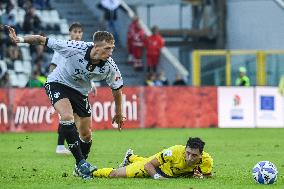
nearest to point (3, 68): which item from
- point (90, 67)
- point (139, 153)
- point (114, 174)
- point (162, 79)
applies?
point (162, 79)

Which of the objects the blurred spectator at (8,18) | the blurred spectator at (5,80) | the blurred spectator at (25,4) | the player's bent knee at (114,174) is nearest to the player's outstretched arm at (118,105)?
the player's bent knee at (114,174)

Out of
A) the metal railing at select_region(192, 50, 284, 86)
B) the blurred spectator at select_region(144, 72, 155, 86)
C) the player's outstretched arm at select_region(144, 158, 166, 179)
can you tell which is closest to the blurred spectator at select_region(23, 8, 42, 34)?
the blurred spectator at select_region(144, 72, 155, 86)

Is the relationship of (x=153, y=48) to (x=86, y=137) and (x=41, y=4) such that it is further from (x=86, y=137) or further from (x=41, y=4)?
(x=86, y=137)

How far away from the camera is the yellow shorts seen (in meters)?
14.2

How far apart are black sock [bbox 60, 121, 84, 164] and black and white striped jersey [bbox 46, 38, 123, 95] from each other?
844 mm

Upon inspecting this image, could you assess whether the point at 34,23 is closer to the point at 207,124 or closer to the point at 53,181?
the point at 207,124

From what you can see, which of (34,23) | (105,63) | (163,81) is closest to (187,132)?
(163,81)

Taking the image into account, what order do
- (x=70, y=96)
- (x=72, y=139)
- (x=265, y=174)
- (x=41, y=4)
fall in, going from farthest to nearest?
(x=41, y=4)
(x=70, y=96)
(x=72, y=139)
(x=265, y=174)

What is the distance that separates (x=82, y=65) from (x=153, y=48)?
20.2 metres

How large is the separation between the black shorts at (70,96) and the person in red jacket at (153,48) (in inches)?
746

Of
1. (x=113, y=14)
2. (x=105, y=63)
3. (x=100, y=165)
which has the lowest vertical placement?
(x=100, y=165)

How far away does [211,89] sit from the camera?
31.8 m

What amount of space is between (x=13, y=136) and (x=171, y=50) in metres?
13.4

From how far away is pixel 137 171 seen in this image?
14.2 meters
